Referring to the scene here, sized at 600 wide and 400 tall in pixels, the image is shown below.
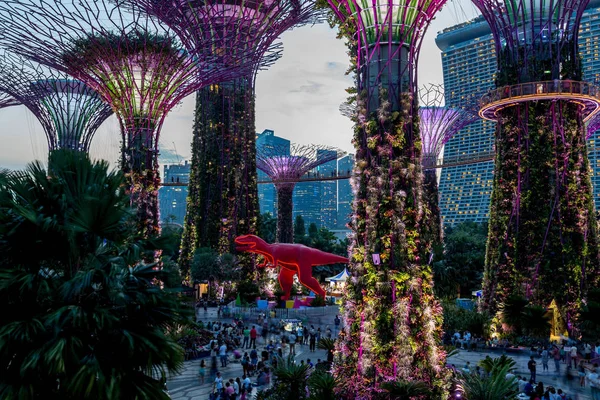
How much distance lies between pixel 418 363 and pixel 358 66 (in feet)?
21.5

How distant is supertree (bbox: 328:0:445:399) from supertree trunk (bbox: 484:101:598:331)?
10393 mm

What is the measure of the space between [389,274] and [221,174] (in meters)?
24.4

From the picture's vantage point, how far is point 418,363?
11.1 m

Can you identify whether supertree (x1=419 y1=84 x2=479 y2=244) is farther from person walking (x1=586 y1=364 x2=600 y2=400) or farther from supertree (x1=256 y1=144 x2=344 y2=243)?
person walking (x1=586 y1=364 x2=600 y2=400)

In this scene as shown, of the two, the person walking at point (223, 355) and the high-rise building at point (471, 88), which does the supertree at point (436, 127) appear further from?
the high-rise building at point (471, 88)

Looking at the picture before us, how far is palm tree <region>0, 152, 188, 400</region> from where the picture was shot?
5641 mm

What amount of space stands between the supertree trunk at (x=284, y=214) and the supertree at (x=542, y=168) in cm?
2687

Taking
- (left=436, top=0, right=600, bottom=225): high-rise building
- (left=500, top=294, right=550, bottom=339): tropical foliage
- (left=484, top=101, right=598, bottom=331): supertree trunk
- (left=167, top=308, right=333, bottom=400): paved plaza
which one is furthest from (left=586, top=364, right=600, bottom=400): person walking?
(left=436, top=0, right=600, bottom=225): high-rise building

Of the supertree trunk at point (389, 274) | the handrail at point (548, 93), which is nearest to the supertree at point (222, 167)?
the handrail at point (548, 93)

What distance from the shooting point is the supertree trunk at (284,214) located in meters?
47.4

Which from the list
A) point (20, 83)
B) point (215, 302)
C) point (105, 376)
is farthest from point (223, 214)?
point (105, 376)

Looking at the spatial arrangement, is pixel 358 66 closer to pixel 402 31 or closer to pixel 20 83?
pixel 402 31

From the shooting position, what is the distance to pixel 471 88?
3937 inches

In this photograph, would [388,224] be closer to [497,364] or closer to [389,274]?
[389,274]
